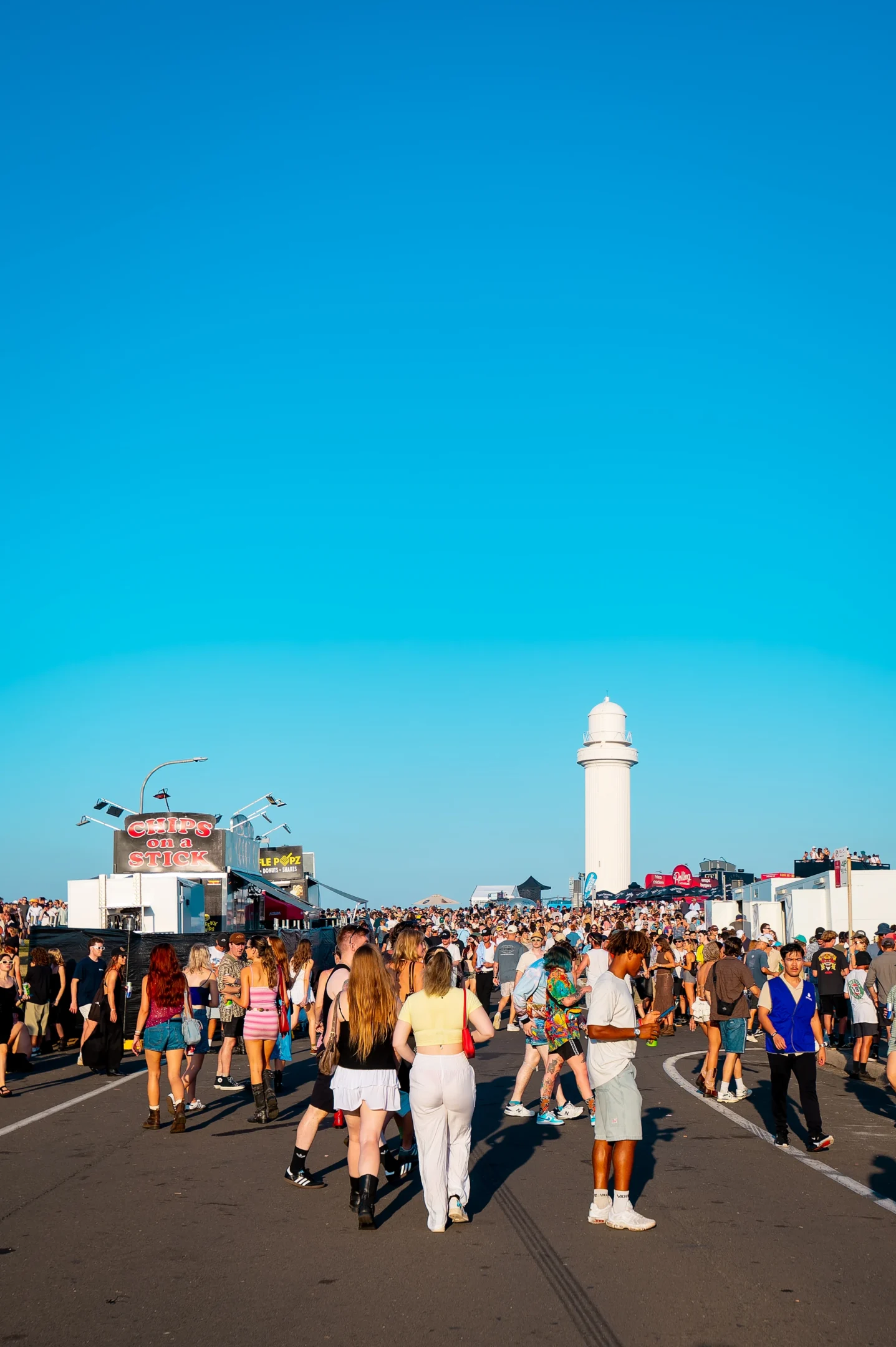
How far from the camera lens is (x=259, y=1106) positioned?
11.6m

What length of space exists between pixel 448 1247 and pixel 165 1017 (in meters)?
4.70

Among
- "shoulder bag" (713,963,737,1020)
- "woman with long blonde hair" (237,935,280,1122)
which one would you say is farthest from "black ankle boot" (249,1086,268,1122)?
"shoulder bag" (713,963,737,1020)

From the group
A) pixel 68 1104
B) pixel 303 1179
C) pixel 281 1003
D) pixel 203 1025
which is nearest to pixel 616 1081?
pixel 303 1179

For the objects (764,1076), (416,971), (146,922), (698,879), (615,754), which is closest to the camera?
(416,971)

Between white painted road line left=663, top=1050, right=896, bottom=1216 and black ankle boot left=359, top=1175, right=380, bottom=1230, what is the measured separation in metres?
3.13

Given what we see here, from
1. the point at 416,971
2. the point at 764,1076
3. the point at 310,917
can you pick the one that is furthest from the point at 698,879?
the point at 416,971

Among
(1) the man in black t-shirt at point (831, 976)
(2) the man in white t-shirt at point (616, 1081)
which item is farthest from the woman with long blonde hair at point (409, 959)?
(1) the man in black t-shirt at point (831, 976)

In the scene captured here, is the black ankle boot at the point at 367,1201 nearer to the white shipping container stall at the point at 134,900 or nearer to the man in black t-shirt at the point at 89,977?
the man in black t-shirt at the point at 89,977

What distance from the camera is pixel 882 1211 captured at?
775cm

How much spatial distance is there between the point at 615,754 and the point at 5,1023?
298 feet

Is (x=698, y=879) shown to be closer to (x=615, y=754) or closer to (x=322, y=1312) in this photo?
(x=615, y=754)

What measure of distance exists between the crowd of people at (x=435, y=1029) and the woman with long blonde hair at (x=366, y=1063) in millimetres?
12

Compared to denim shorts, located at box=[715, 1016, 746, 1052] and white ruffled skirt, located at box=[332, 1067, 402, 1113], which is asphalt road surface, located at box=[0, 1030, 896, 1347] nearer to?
white ruffled skirt, located at box=[332, 1067, 402, 1113]

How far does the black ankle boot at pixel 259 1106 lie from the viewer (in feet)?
37.8
